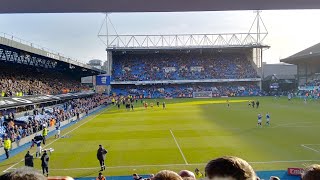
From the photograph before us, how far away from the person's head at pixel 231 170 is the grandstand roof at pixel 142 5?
3017mm

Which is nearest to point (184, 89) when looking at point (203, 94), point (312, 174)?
point (203, 94)

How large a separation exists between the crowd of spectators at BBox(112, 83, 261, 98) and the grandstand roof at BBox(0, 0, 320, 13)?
257 feet

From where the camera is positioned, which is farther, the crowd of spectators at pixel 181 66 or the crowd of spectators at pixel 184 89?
the crowd of spectators at pixel 181 66

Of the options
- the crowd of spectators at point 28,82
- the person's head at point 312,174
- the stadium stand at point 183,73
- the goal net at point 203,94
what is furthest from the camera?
the stadium stand at point 183,73

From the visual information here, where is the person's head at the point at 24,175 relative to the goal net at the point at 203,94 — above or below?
above

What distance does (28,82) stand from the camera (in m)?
47.0

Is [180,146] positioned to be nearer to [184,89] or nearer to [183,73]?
[184,89]

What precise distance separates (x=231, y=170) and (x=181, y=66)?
92056 millimetres

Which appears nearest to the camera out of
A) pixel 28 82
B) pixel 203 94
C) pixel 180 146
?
pixel 180 146

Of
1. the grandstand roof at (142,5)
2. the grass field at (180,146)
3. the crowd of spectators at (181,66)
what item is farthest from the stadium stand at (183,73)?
the grandstand roof at (142,5)

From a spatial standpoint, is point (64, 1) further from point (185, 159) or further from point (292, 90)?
point (292, 90)

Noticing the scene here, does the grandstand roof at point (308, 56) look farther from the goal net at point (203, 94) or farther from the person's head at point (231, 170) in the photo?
the person's head at point (231, 170)

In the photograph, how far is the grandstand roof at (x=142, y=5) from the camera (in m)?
4.81

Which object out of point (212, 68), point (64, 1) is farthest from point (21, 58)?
point (212, 68)
